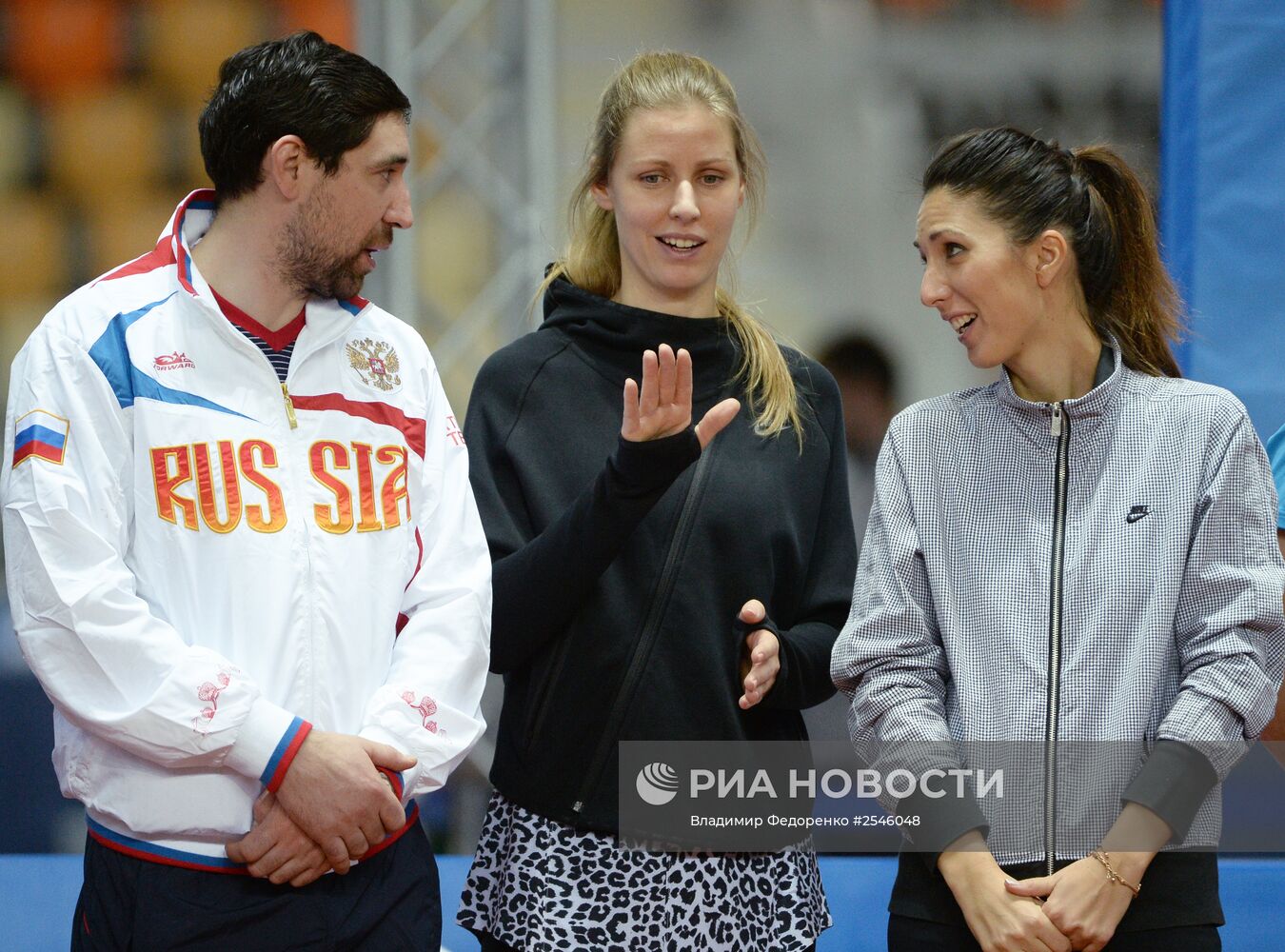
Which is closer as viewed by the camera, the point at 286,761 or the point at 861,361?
the point at 286,761

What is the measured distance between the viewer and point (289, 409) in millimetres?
1672

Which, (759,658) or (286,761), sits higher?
(759,658)

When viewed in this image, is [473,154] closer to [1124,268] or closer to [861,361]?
[861,361]

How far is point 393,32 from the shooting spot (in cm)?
320

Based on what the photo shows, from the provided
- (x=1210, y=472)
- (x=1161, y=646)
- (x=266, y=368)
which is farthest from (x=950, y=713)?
(x=266, y=368)

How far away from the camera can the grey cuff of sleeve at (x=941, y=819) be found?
1606 millimetres

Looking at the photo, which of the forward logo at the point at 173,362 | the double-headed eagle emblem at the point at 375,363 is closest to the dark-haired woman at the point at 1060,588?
the double-headed eagle emblem at the point at 375,363

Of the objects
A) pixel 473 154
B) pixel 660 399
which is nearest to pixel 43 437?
pixel 660 399

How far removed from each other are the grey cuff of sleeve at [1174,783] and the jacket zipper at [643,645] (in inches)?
24.5

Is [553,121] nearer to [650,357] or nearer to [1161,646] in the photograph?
[650,357]

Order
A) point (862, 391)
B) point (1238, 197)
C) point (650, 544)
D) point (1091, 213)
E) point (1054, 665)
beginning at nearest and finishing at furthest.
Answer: point (1054, 665) → point (1091, 213) → point (650, 544) → point (1238, 197) → point (862, 391)

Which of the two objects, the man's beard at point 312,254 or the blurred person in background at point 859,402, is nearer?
the man's beard at point 312,254

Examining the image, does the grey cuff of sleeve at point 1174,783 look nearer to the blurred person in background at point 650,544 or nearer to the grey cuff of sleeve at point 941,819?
the grey cuff of sleeve at point 941,819

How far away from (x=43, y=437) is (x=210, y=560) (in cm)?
22
